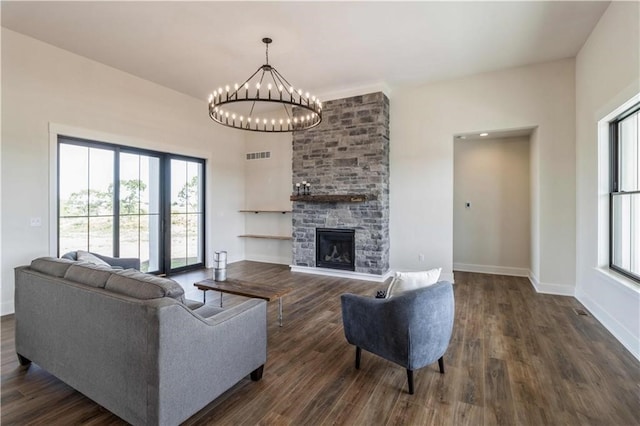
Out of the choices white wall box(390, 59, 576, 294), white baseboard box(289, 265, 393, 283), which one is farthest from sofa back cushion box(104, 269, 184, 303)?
white wall box(390, 59, 576, 294)

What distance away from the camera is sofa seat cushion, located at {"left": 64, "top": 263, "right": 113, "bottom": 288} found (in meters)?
2.07

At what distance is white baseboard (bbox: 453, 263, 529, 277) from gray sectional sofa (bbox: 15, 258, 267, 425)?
5392mm

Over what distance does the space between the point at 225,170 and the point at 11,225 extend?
3.95 meters

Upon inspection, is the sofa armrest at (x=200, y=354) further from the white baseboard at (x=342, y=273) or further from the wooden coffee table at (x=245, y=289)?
the white baseboard at (x=342, y=273)

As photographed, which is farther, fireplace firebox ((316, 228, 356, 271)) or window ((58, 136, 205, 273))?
fireplace firebox ((316, 228, 356, 271))

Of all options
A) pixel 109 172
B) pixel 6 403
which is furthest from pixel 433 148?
pixel 6 403

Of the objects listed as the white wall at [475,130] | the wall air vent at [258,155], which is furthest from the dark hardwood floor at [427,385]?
the wall air vent at [258,155]

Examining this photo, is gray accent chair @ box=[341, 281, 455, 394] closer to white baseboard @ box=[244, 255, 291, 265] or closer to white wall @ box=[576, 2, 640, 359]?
white wall @ box=[576, 2, 640, 359]

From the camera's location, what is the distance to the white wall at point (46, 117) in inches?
155

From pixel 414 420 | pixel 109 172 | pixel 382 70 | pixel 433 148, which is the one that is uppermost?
pixel 382 70

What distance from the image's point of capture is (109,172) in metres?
5.13

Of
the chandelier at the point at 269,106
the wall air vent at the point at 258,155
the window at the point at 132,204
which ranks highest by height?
the chandelier at the point at 269,106

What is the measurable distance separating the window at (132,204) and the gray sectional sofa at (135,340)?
2.62m

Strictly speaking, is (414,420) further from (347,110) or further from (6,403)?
(347,110)
